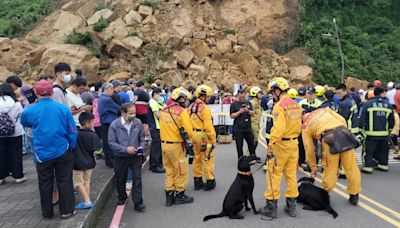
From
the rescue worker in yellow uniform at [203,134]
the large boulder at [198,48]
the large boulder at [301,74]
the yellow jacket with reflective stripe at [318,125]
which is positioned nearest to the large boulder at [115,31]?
the large boulder at [198,48]

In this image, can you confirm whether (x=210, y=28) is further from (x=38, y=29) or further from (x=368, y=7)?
(x=368, y=7)

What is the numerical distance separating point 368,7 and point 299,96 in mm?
34338

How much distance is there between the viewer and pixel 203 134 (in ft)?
25.6

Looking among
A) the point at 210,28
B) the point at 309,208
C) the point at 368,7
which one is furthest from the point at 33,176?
the point at 368,7

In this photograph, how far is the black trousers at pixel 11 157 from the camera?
300 inches

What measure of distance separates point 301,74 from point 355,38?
12740 millimetres

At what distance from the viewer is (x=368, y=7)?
3938cm

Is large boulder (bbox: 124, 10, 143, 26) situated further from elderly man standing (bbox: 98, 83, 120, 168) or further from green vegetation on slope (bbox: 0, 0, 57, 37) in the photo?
elderly man standing (bbox: 98, 83, 120, 168)

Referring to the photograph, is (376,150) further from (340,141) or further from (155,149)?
(155,149)

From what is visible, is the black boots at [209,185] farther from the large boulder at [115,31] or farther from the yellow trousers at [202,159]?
the large boulder at [115,31]

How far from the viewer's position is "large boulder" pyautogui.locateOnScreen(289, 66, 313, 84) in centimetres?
2633

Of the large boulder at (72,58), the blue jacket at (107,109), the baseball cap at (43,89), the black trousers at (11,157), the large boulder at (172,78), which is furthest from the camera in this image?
the large boulder at (172,78)

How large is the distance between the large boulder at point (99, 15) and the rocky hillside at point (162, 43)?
7cm

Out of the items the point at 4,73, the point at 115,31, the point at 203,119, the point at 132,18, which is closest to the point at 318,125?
the point at 203,119
